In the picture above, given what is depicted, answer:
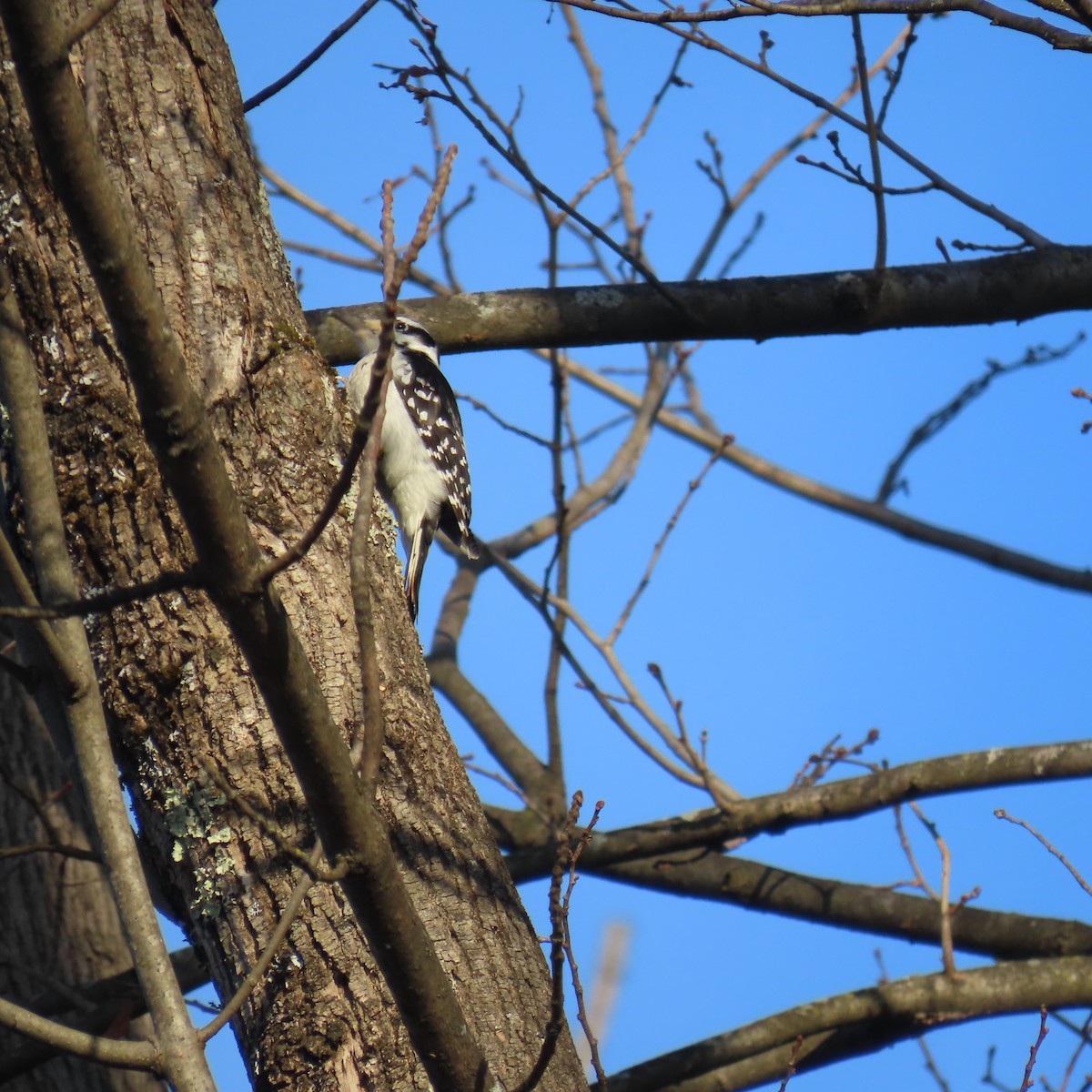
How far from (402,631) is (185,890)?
24.2 inches

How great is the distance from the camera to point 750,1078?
350cm

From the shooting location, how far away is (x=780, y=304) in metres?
3.44

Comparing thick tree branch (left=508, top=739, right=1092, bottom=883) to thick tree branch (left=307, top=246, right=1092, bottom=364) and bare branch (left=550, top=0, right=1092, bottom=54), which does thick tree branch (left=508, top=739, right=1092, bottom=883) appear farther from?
bare branch (left=550, top=0, right=1092, bottom=54)

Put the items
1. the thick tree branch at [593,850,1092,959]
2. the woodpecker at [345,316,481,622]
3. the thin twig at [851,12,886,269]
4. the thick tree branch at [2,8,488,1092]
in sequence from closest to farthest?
the thick tree branch at [2,8,488,1092]
the thin twig at [851,12,886,269]
the thick tree branch at [593,850,1092,959]
the woodpecker at [345,316,481,622]

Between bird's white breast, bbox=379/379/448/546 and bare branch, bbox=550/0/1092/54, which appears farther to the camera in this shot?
bird's white breast, bbox=379/379/448/546

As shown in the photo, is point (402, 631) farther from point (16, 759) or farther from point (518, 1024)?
point (16, 759)

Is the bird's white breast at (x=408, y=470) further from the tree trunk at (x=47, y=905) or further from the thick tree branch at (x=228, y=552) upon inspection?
the thick tree branch at (x=228, y=552)

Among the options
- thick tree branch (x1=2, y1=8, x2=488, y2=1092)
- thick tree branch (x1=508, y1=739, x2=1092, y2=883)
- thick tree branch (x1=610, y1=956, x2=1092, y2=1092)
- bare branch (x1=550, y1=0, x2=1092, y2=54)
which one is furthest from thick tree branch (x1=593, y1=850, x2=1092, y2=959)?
bare branch (x1=550, y1=0, x2=1092, y2=54)

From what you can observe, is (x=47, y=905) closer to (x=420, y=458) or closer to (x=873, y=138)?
(x=420, y=458)

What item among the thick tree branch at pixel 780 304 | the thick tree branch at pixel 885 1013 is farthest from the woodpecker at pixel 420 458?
the thick tree branch at pixel 885 1013

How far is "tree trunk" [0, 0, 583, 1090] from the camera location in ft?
6.63

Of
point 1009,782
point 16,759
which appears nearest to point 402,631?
point 1009,782

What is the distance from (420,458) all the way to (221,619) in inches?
138

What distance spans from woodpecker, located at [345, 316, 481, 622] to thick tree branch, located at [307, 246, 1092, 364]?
2.06 metres
